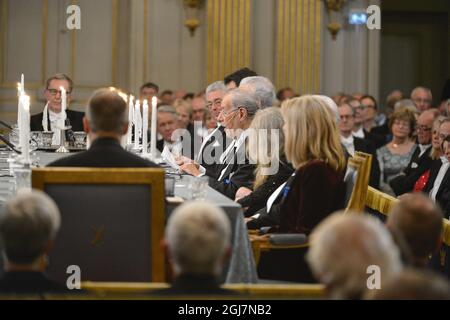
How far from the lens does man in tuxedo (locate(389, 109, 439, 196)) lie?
9.05 meters

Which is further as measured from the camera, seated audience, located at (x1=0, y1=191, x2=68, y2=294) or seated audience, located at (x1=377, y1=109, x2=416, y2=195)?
seated audience, located at (x1=377, y1=109, x2=416, y2=195)

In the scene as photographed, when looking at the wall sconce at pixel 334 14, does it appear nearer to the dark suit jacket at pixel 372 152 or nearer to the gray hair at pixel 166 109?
the dark suit jacket at pixel 372 152

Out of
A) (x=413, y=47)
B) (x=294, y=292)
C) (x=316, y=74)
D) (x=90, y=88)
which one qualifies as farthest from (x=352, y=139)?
(x=294, y=292)

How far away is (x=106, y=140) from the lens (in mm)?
4707

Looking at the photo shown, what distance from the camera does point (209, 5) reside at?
12953 mm

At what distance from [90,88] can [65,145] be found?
16.9 ft

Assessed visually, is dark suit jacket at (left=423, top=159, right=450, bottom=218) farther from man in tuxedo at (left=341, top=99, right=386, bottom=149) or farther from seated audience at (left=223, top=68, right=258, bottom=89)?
man in tuxedo at (left=341, top=99, right=386, bottom=149)

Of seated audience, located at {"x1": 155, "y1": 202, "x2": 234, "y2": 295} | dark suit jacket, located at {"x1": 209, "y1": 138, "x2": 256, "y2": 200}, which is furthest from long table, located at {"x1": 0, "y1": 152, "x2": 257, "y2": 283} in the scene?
dark suit jacket, located at {"x1": 209, "y1": 138, "x2": 256, "y2": 200}

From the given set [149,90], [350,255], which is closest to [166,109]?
[149,90]

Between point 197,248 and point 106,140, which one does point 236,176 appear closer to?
point 106,140

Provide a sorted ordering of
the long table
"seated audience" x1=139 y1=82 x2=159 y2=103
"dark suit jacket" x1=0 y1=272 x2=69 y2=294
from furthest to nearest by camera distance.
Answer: "seated audience" x1=139 y1=82 x2=159 y2=103 < the long table < "dark suit jacket" x1=0 y1=272 x2=69 y2=294

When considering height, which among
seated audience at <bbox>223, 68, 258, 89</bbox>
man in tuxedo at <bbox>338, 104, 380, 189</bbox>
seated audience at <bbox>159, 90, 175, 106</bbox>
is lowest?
man in tuxedo at <bbox>338, 104, 380, 189</bbox>

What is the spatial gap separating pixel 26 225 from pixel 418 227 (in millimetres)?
1294

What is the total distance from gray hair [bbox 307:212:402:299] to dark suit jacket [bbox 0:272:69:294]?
33.9 inches
